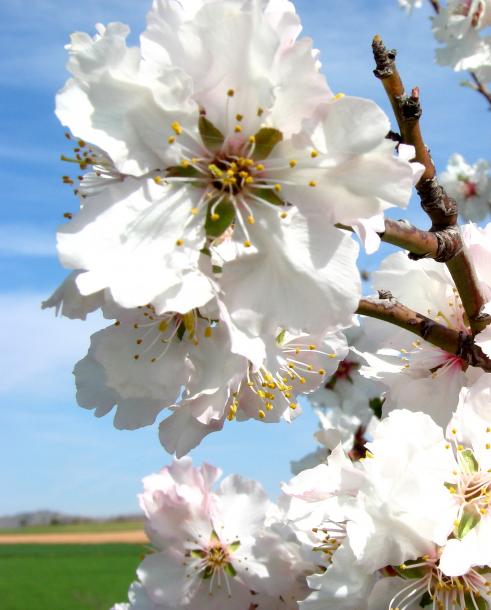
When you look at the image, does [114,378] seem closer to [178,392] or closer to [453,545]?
[178,392]

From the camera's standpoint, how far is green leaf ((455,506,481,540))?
1.39 m

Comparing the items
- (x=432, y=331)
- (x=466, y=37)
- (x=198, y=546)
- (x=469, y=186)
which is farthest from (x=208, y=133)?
(x=469, y=186)

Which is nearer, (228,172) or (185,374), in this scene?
(228,172)

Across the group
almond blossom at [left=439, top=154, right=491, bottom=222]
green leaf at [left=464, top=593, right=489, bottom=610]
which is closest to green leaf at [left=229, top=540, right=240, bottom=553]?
green leaf at [left=464, top=593, right=489, bottom=610]

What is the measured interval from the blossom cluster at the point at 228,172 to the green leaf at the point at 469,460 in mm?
563

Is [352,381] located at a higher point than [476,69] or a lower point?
lower

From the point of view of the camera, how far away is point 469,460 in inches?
59.9

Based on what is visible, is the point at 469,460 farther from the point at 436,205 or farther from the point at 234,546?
the point at 234,546

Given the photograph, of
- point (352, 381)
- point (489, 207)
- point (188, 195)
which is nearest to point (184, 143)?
point (188, 195)

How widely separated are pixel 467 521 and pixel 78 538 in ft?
121

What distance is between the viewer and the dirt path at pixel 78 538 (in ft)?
111

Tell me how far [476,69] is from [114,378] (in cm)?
328

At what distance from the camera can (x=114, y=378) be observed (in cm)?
137

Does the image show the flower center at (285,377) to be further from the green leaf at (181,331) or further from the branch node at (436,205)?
the branch node at (436,205)
